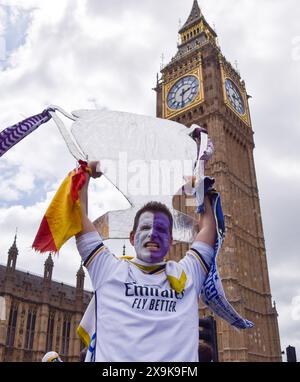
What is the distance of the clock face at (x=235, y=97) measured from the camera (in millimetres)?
42844

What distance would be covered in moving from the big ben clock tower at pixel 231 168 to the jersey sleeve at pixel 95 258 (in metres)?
29.7

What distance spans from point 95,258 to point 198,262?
0.82 metres

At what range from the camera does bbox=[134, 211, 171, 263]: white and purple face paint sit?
293 cm

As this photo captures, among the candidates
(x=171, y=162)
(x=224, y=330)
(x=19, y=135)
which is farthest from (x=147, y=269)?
(x=224, y=330)

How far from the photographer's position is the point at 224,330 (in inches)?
1212

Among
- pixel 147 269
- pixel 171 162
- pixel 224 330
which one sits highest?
pixel 224 330

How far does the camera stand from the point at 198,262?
3.12 meters

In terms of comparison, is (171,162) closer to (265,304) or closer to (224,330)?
(224,330)

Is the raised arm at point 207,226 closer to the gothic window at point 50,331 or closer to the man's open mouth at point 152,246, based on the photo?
the man's open mouth at point 152,246

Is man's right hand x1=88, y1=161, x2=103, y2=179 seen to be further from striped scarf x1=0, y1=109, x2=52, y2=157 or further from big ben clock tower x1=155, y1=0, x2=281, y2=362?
big ben clock tower x1=155, y1=0, x2=281, y2=362

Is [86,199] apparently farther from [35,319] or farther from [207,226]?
[35,319]

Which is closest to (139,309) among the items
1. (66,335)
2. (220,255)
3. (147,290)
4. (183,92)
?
(147,290)

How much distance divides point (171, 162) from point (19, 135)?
1.42 meters

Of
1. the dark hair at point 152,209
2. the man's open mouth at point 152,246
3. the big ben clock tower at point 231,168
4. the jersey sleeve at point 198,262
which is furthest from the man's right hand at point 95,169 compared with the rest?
the big ben clock tower at point 231,168
